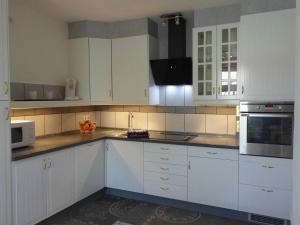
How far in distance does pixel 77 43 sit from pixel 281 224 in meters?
3.21

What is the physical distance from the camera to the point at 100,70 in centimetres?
343

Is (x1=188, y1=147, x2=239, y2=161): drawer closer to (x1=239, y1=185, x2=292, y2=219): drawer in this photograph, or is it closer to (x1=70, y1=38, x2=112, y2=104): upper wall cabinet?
(x1=239, y1=185, x2=292, y2=219): drawer

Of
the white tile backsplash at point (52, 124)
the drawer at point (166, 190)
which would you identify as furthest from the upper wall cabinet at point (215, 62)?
the white tile backsplash at point (52, 124)

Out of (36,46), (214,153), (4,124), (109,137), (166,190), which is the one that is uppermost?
(36,46)

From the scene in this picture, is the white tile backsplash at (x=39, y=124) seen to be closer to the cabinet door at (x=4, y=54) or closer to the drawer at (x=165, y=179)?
the cabinet door at (x=4, y=54)

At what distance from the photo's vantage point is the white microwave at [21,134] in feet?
7.84

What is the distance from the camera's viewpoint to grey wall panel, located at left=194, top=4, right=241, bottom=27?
2789 mm

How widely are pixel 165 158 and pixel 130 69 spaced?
1.25m

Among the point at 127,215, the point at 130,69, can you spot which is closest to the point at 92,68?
the point at 130,69

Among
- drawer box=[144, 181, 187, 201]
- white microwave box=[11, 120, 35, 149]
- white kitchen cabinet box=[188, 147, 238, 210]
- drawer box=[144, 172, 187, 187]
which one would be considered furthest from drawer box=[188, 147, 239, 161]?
white microwave box=[11, 120, 35, 149]

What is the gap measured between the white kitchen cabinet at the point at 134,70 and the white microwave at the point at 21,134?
1.22m

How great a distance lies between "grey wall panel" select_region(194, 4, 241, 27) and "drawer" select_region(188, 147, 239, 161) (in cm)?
141

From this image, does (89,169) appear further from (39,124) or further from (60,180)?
(39,124)

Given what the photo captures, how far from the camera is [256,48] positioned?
2.52 meters
